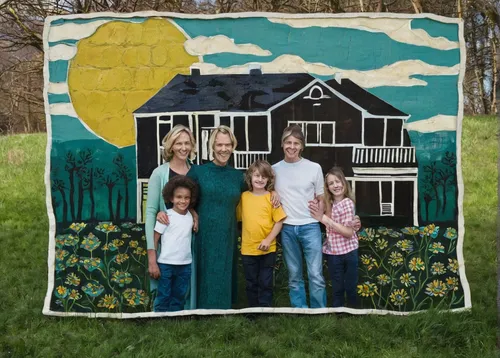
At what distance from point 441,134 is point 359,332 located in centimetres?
193

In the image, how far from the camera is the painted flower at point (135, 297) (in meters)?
4.43

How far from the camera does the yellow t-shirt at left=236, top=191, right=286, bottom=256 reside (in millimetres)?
4113

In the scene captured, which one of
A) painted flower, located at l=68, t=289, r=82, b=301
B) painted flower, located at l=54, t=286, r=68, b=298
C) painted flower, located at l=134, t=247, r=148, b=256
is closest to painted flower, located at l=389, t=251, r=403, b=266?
painted flower, located at l=134, t=247, r=148, b=256

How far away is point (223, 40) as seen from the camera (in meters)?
4.37

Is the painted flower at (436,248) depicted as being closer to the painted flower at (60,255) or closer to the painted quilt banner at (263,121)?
the painted quilt banner at (263,121)

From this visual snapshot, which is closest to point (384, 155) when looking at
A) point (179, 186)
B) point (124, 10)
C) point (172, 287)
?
point (179, 186)

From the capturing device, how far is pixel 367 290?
4.43m

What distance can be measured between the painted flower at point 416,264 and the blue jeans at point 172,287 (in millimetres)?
2056

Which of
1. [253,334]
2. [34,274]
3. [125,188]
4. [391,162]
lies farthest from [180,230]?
[34,274]

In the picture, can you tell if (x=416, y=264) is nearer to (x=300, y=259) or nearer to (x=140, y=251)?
(x=300, y=259)

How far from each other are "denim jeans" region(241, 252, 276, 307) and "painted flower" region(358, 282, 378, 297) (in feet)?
2.78

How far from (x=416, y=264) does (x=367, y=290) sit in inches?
20.4

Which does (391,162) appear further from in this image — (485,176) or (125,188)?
(485,176)

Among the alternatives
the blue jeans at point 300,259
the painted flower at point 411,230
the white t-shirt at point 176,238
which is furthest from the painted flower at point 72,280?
the painted flower at point 411,230
